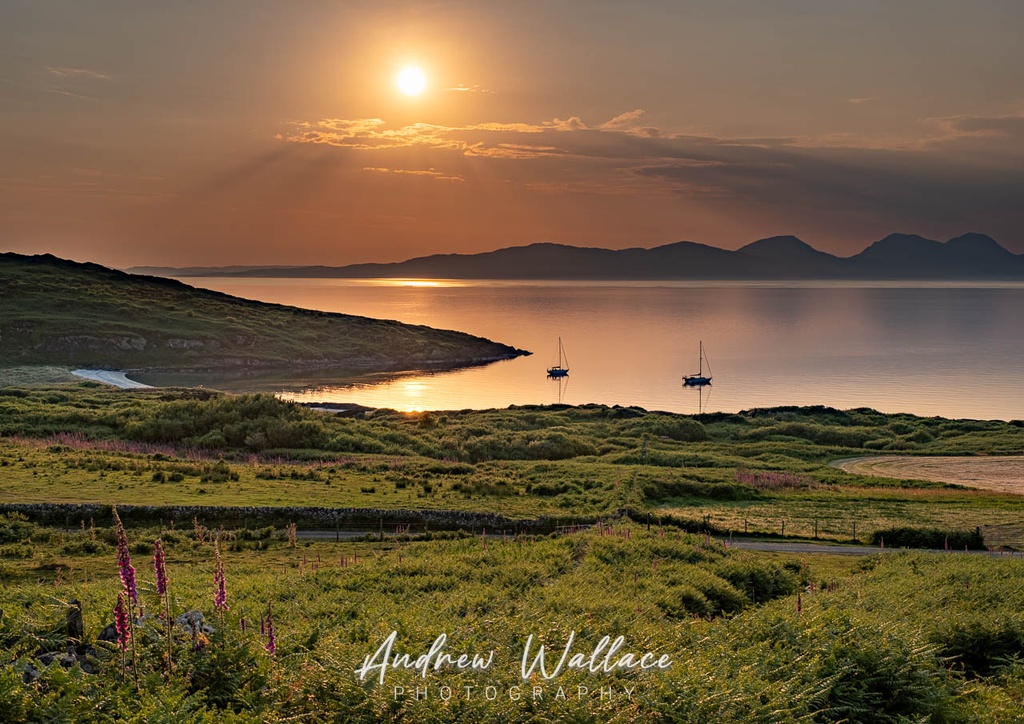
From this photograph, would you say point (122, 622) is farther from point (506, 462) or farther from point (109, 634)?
point (506, 462)

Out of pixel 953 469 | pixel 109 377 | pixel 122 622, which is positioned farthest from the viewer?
pixel 109 377

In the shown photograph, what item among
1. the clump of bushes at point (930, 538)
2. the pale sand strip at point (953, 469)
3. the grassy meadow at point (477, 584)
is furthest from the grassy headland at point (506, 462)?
the pale sand strip at point (953, 469)

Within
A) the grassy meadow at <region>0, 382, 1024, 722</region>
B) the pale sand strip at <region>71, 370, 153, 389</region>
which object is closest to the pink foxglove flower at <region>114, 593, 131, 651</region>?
the grassy meadow at <region>0, 382, 1024, 722</region>

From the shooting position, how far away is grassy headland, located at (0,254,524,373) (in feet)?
506

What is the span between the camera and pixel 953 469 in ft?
228

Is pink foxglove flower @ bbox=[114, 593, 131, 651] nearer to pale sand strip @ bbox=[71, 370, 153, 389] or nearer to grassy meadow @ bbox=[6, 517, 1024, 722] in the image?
grassy meadow @ bbox=[6, 517, 1024, 722]

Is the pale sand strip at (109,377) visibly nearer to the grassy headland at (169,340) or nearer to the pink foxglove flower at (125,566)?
the grassy headland at (169,340)

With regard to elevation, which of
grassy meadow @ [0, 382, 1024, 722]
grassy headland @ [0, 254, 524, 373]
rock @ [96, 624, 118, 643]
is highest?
grassy headland @ [0, 254, 524, 373]

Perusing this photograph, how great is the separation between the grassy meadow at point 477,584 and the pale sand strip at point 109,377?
52.7 meters

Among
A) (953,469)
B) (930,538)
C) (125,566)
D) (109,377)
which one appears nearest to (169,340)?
(109,377)

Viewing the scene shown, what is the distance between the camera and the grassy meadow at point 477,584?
1205cm

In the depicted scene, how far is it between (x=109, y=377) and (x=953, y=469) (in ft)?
402

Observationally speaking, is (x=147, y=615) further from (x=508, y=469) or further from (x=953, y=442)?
(x=953, y=442)

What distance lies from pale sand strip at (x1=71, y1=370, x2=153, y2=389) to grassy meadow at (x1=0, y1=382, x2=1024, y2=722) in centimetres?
5272
